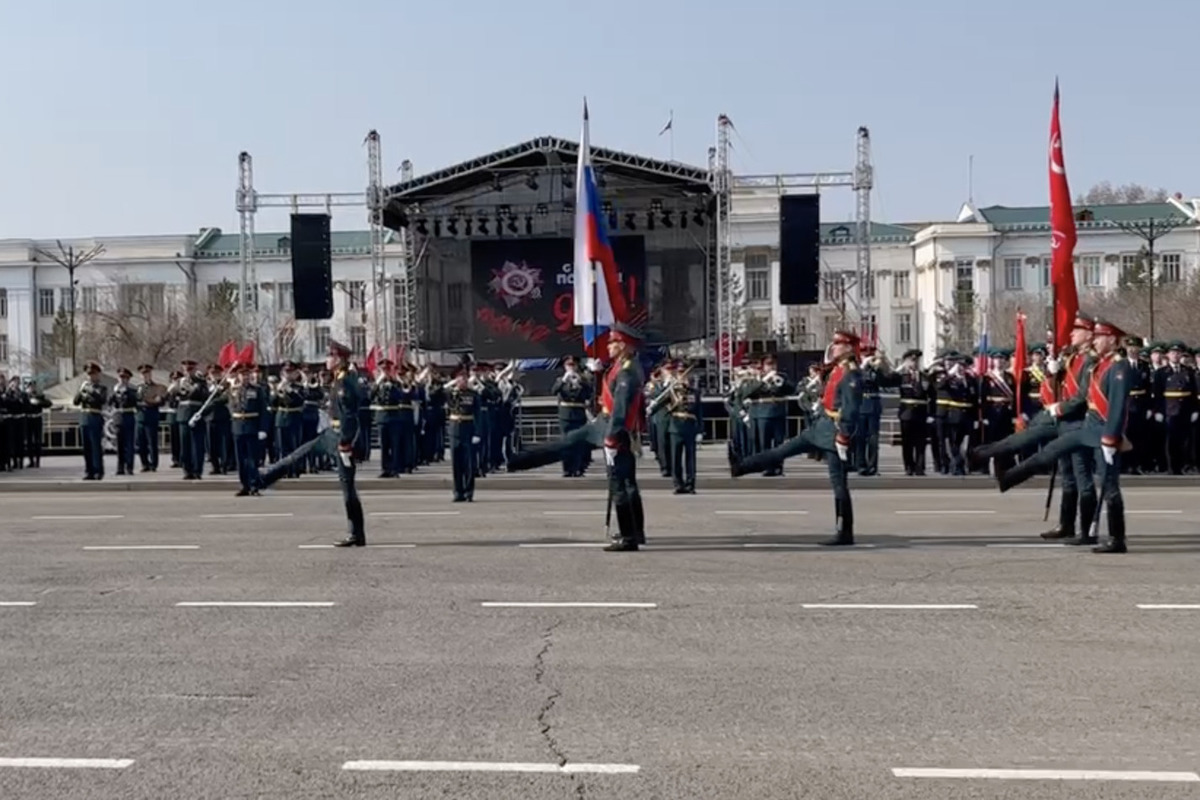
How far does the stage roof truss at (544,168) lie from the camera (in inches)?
1497

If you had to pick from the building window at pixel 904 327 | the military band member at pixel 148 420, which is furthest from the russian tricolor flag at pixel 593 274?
the building window at pixel 904 327

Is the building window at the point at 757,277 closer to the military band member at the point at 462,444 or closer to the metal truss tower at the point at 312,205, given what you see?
the metal truss tower at the point at 312,205

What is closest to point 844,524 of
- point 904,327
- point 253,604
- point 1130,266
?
point 253,604

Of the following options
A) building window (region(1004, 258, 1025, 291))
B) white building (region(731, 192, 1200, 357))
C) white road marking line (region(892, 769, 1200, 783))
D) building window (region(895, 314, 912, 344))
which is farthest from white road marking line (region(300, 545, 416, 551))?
building window (region(895, 314, 912, 344))

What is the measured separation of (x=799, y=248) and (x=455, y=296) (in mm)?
9869

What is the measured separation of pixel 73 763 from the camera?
684cm

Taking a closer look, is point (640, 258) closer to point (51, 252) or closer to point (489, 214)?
point (489, 214)

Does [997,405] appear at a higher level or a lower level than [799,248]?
lower

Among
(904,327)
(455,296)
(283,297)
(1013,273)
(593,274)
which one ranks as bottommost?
(593,274)

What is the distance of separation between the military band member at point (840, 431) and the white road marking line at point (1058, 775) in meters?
7.39

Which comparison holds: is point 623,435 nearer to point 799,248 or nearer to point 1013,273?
point 799,248

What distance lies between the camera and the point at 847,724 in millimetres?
7391

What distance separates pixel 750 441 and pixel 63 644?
673 inches

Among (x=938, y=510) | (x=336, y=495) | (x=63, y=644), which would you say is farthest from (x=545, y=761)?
(x=336, y=495)
